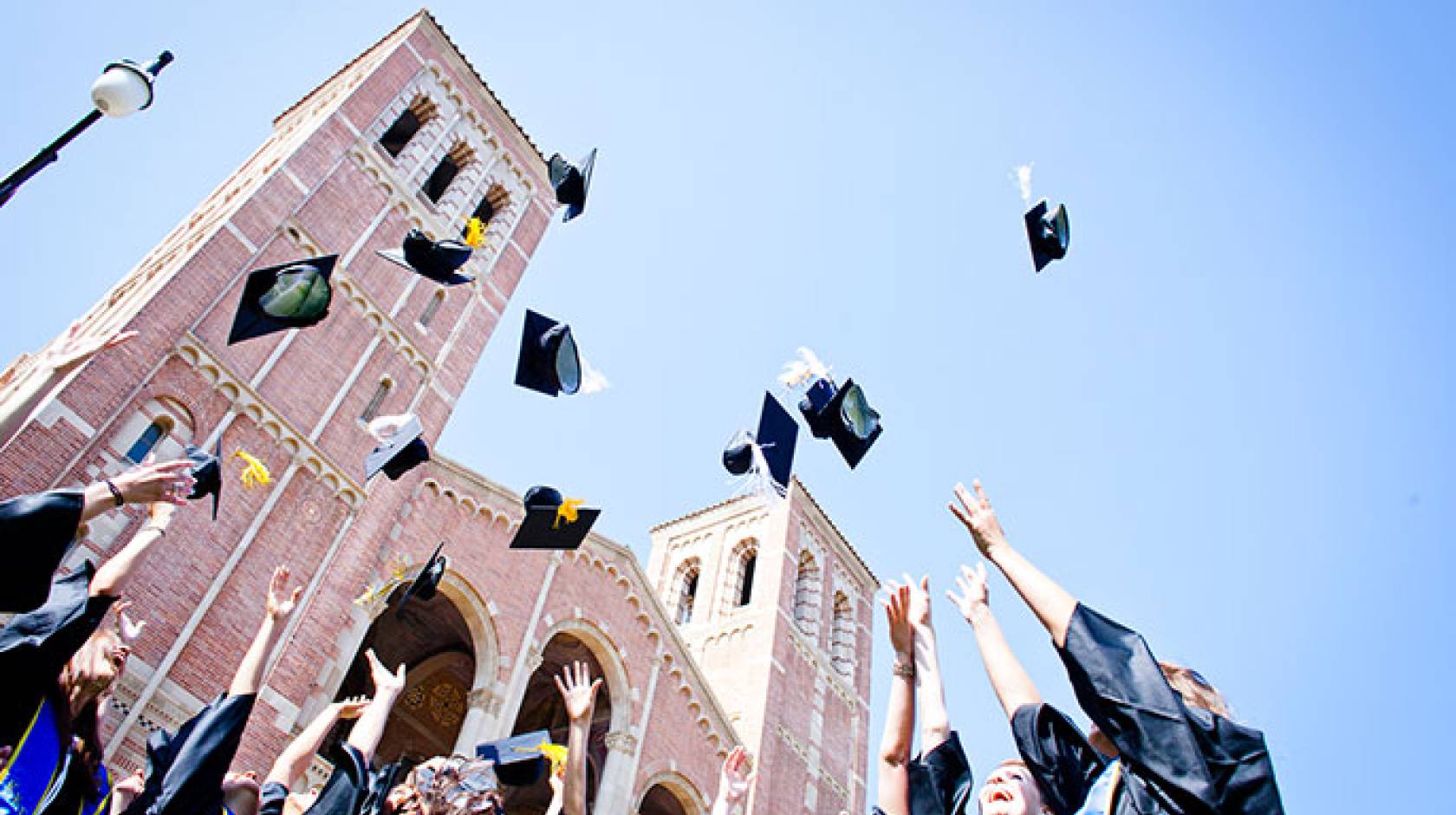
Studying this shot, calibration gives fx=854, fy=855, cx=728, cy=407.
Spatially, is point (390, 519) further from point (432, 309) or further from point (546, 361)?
point (546, 361)

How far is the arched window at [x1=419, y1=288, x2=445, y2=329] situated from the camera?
14.1 metres

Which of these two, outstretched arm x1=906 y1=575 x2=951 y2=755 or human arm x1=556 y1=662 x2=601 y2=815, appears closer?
outstretched arm x1=906 y1=575 x2=951 y2=755

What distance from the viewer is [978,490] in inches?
93.0

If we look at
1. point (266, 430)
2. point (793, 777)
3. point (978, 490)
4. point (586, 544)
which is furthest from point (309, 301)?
point (793, 777)

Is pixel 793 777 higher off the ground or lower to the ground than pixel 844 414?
higher

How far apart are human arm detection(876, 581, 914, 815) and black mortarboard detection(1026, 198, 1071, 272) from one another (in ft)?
15.5

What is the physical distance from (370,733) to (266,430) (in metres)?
8.43

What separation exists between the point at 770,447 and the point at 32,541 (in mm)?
6288

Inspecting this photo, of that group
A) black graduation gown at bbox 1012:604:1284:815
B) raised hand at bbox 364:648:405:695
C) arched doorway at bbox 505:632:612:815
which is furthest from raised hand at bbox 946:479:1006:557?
arched doorway at bbox 505:632:612:815

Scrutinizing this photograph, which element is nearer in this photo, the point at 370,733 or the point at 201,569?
the point at 370,733

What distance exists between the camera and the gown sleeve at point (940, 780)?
2396 millimetres

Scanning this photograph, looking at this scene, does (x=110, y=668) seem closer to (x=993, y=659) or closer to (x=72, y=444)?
(x=993, y=659)

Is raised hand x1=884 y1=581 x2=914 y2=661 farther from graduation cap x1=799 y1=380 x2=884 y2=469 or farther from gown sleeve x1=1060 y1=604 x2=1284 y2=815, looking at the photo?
graduation cap x1=799 y1=380 x2=884 y2=469

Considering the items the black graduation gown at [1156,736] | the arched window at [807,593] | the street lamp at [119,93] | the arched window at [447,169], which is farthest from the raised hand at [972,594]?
the arched window at [807,593]
